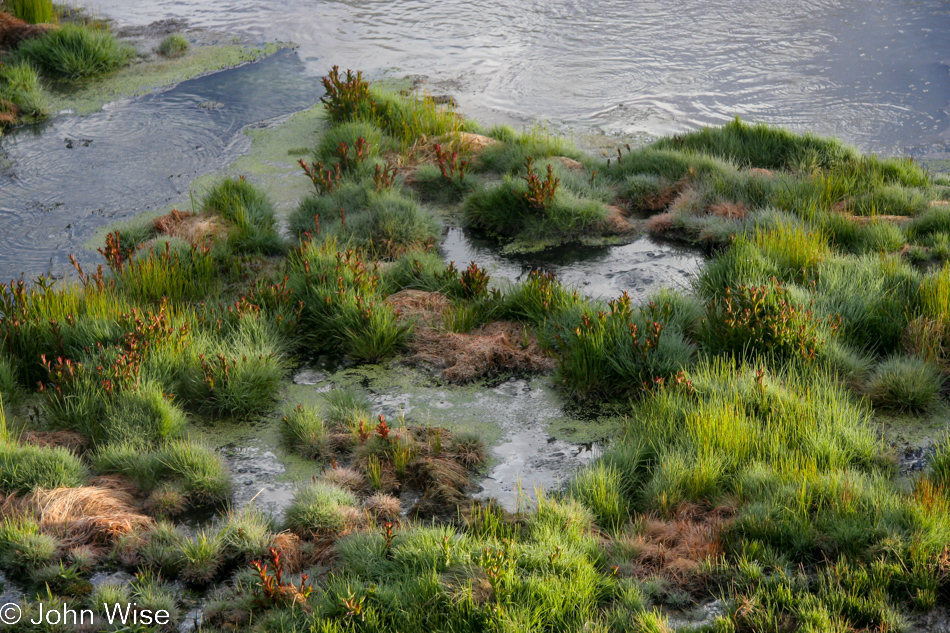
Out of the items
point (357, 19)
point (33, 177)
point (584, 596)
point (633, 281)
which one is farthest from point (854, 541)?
point (357, 19)

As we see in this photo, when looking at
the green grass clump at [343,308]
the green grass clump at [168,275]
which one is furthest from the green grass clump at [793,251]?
the green grass clump at [168,275]

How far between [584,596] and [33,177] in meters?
8.48

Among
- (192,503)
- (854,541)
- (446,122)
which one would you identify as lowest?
(192,503)

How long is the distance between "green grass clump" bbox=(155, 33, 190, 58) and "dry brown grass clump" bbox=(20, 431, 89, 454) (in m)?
9.83

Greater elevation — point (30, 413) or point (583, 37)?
point (583, 37)

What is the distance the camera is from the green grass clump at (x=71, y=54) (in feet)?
39.8

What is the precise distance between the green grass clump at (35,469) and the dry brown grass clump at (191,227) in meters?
3.08

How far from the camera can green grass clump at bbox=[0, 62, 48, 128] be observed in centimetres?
1073

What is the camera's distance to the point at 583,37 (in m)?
13.2

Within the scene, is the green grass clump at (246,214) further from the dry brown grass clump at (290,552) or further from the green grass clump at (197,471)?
the dry brown grass clump at (290,552)

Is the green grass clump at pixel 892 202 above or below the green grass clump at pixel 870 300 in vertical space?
above

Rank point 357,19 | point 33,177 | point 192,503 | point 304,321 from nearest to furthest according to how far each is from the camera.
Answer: point 192,503 < point 304,321 < point 33,177 < point 357,19

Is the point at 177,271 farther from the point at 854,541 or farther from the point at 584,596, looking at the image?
the point at 854,541

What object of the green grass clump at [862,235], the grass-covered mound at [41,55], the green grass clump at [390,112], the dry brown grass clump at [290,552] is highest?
the grass-covered mound at [41,55]
